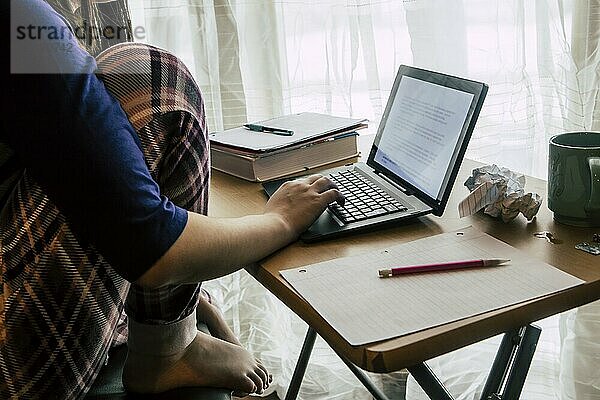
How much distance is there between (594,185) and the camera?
2.98 feet

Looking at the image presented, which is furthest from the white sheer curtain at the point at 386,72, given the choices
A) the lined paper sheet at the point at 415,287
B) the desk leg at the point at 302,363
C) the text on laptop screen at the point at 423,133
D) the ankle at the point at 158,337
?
the ankle at the point at 158,337

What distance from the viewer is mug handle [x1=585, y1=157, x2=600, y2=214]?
0.91 meters

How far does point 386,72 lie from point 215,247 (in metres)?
0.90

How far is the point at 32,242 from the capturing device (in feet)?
2.52

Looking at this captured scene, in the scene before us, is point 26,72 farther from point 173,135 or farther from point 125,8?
point 125,8

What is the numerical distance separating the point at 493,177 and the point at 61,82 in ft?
1.88

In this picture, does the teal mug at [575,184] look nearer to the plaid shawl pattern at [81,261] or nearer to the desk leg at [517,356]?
Result: the desk leg at [517,356]

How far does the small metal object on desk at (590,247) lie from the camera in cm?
85

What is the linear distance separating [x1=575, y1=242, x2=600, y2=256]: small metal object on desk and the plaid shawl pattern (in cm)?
45

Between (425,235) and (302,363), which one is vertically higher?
(425,235)

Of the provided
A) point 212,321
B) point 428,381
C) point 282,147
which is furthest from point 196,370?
point 282,147

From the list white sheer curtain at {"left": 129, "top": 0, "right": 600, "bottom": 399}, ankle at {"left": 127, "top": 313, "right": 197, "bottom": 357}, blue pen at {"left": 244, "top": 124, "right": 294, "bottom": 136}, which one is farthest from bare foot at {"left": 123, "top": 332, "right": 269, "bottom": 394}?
white sheer curtain at {"left": 129, "top": 0, "right": 600, "bottom": 399}

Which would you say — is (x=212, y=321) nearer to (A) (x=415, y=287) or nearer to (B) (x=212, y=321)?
(B) (x=212, y=321)

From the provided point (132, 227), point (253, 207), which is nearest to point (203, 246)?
point (132, 227)
